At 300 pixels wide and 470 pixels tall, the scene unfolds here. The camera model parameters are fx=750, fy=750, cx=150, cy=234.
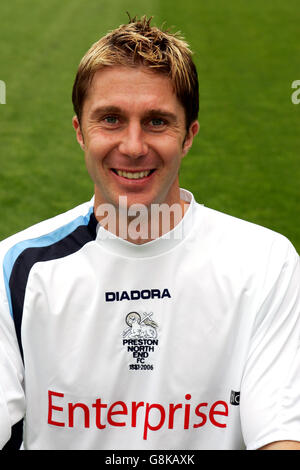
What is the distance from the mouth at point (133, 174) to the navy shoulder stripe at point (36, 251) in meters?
0.24

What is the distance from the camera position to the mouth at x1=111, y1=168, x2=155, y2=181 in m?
2.25

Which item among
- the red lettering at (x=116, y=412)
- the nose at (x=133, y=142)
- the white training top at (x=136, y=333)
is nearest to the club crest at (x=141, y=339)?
the white training top at (x=136, y=333)

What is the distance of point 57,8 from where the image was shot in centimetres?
1431

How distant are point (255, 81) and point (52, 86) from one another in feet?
8.65

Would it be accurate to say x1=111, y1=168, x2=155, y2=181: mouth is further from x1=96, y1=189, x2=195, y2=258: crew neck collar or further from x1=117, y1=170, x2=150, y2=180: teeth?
x1=96, y1=189, x2=195, y2=258: crew neck collar

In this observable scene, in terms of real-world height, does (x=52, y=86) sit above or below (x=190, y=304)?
above

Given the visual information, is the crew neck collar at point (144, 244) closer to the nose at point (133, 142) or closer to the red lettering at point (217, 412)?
the nose at point (133, 142)

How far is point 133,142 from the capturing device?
2176 mm

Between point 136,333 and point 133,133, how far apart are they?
621mm

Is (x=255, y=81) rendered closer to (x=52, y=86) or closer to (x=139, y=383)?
(x=52, y=86)

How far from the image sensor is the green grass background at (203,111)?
6723 millimetres
